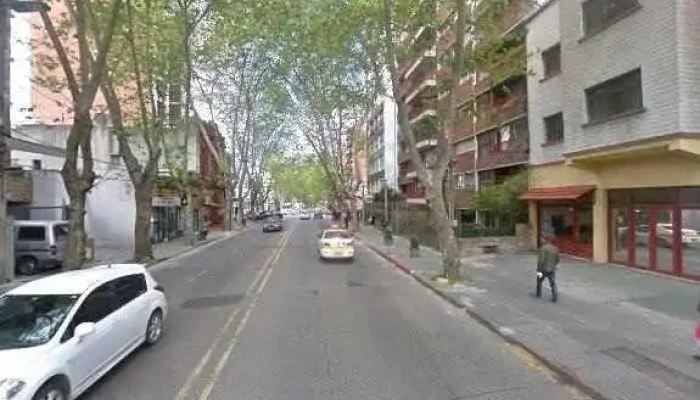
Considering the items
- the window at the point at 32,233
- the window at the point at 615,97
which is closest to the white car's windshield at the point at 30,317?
the window at the point at 615,97

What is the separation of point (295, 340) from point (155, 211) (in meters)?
31.2

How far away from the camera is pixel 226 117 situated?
177 feet

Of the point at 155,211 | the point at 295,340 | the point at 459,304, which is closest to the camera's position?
the point at 295,340

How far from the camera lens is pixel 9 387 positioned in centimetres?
589

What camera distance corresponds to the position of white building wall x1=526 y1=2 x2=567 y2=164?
968 inches

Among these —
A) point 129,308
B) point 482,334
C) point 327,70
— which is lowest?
point 482,334

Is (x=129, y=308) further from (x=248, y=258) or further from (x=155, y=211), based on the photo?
(x=155, y=211)

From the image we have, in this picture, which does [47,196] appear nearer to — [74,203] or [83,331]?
[74,203]

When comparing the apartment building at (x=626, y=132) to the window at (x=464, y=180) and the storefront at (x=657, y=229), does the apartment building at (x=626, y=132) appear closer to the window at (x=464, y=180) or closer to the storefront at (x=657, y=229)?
the storefront at (x=657, y=229)

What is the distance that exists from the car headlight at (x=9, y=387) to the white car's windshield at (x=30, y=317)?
0.91 metres

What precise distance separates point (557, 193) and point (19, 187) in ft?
70.5

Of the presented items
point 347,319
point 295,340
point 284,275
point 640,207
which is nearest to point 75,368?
point 295,340

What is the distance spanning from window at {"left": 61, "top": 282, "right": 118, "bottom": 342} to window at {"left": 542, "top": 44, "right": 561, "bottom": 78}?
2059 cm

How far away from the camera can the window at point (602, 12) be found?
18.3 metres
